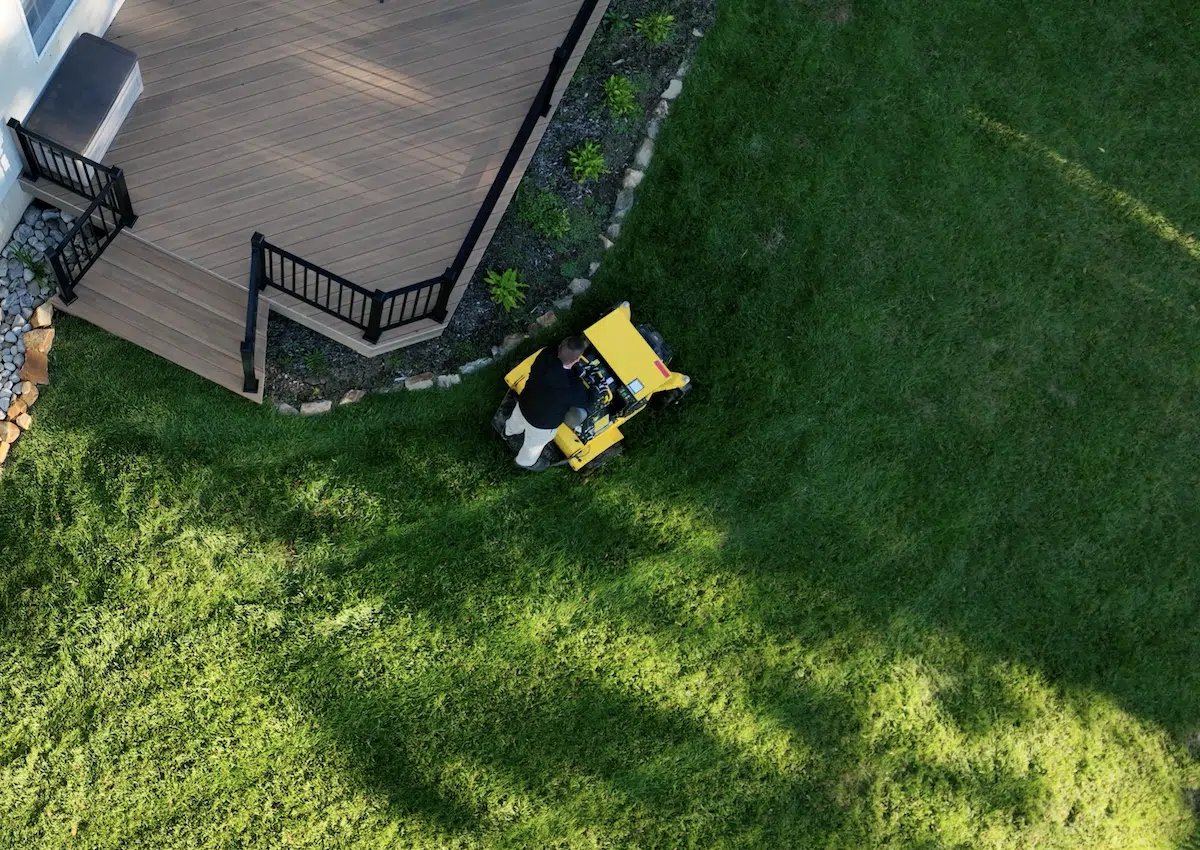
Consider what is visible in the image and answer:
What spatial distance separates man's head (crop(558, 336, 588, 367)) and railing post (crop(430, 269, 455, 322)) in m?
1.19

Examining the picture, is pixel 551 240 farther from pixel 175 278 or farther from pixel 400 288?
pixel 175 278

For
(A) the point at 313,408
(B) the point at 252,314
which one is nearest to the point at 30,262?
(B) the point at 252,314

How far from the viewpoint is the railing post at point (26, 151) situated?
8.23 m

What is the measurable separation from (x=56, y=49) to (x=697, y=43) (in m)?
6.34

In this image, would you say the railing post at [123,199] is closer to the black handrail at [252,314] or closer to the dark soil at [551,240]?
the black handrail at [252,314]

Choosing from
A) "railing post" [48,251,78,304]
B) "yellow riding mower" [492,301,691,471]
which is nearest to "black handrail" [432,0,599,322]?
"yellow riding mower" [492,301,691,471]

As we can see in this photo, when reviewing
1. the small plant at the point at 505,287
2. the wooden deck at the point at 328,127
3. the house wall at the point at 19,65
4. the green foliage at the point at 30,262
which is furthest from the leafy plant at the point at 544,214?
the green foliage at the point at 30,262

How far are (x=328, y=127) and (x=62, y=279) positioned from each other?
9.38 feet

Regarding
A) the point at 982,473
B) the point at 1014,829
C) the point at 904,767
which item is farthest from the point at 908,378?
the point at 1014,829

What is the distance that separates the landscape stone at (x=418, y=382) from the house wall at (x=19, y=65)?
13.0 ft

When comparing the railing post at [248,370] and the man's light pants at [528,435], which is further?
the man's light pants at [528,435]

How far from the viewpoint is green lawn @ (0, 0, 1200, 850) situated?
8680 millimetres

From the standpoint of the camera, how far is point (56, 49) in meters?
8.60

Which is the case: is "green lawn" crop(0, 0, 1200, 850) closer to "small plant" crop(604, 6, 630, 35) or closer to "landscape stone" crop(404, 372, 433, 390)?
"landscape stone" crop(404, 372, 433, 390)
